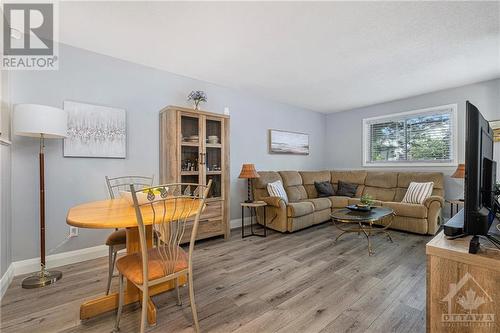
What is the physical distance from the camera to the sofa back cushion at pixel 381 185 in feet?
14.1

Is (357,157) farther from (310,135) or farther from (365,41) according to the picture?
(365,41)

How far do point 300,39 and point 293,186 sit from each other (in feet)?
8.91

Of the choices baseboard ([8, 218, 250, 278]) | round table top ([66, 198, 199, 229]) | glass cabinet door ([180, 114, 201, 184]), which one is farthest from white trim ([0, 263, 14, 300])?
glass cabinet door ([180, 114, 201, 184])

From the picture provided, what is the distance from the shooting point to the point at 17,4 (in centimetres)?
191

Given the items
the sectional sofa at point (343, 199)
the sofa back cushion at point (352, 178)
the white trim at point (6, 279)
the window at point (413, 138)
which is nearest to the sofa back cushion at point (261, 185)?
the sectional sofa at point (343, 199)

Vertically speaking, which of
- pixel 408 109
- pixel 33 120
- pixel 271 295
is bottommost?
pixel 271 295

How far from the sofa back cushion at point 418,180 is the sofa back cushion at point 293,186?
5.65ft

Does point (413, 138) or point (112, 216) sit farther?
point (413, 138)

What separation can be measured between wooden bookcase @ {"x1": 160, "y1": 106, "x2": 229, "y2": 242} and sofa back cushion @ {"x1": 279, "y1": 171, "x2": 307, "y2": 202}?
1433mm

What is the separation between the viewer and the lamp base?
6.65ft

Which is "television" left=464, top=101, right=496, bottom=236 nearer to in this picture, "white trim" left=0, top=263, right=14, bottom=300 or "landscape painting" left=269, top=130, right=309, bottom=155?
"white trim" left=0, top=263, right=14, bottom=300

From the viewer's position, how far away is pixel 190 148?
3092 mm

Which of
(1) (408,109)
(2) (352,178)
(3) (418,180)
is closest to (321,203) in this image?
(2) (352,178)

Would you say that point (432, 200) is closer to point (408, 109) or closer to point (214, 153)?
point (408, 109)
